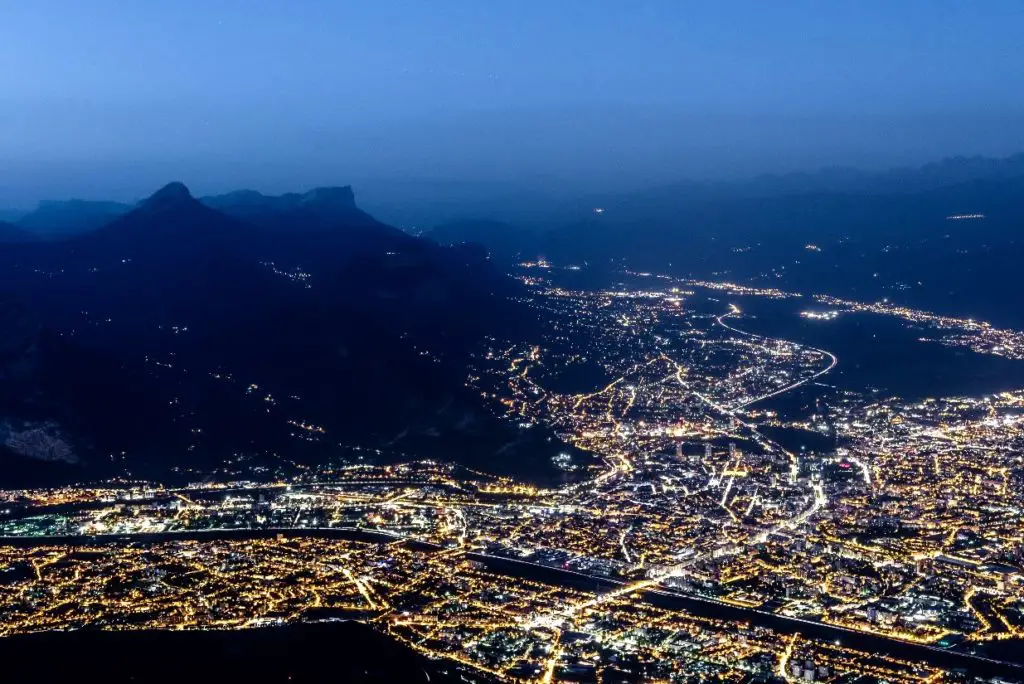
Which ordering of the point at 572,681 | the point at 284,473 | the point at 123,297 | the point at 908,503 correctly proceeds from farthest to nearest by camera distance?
the point at 123,297 < the point at 284,473 < the point at 908,503 < the point at 572,681

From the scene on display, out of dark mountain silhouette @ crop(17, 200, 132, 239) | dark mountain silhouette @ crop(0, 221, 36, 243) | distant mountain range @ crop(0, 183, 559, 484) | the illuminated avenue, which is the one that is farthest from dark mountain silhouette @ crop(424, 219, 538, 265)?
the illuminated avenue

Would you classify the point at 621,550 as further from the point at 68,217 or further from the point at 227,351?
the point at 68,217

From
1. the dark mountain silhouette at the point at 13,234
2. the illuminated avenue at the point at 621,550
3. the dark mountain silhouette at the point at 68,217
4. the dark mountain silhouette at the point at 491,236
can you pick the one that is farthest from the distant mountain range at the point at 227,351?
the dark mountain silhouette at the point at 491,236

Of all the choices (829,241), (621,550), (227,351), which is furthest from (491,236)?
(621,550)

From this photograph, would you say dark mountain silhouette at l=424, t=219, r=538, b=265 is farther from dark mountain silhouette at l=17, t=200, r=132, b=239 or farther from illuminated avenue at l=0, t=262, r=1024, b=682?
illuminated avenue at l=0, t=262, r=1024, b=682

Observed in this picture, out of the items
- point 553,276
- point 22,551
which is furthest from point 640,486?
point 553,276

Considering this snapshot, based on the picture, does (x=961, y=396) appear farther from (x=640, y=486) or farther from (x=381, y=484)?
(x=381, y=484)
